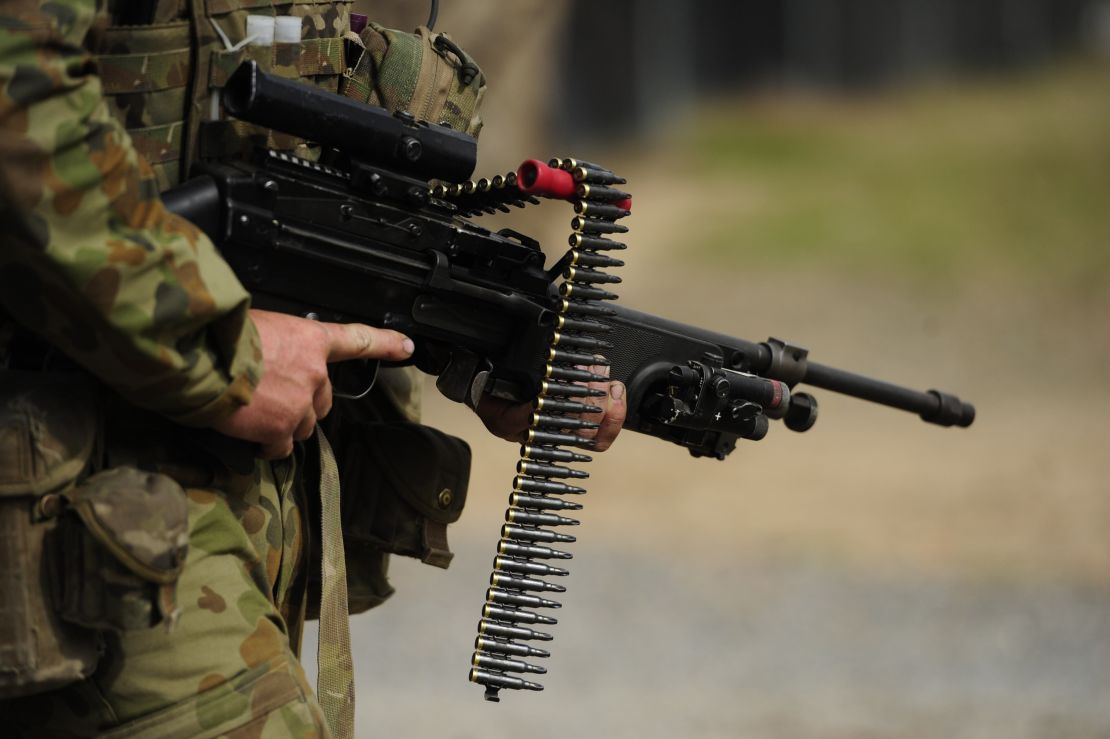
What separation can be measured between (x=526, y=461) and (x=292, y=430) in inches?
24.1

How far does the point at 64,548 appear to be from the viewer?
2375 millimetres

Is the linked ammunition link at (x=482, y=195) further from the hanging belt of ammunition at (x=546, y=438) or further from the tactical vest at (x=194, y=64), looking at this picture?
the tactical vest at (x=194, y=64)

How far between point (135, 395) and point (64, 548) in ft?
0.85

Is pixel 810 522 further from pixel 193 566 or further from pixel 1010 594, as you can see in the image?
pixel 193 566

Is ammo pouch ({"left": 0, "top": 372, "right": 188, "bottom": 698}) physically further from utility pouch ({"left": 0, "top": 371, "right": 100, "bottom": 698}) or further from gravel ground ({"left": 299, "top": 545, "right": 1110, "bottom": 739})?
gravel ground ({"left": 299, "top": 545, "right": 1110, "bottom": 739})

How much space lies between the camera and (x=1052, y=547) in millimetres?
8953

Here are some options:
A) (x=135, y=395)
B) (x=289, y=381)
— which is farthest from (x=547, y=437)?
(x=135, y=395)

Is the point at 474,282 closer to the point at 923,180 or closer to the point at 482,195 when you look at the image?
the point at 482,195

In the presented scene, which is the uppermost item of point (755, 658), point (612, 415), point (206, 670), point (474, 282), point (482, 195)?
point (482, 195)

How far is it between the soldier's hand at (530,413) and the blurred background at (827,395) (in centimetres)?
311

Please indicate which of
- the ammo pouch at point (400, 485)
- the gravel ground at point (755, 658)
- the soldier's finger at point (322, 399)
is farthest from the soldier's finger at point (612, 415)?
the gravel ground at point (755, 658)

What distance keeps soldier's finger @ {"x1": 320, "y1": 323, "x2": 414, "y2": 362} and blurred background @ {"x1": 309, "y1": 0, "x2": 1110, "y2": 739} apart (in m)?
3.47

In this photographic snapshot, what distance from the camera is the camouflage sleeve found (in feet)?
7.22

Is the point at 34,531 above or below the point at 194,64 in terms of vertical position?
below
